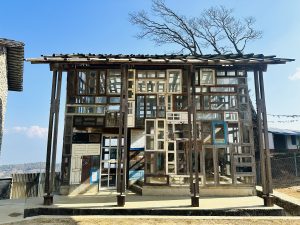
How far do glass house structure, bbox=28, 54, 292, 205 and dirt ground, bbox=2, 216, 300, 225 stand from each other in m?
2.63

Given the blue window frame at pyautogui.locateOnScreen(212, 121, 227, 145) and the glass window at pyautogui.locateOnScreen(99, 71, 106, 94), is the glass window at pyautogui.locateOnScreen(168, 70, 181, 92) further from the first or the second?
the glass window at pyautogui.locateOnScreen(99, 71, 106, 94)

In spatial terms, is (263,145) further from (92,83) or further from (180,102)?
(92,83)

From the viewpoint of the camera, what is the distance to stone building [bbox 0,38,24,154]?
1274 centimetres

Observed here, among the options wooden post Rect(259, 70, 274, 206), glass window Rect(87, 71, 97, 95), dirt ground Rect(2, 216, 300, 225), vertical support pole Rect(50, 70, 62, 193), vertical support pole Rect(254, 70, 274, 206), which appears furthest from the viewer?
glass window Rect(87, 71, 97, 95)

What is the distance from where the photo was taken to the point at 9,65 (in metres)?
14.1

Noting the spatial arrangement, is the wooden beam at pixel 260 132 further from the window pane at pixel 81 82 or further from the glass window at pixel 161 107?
the window pane at pixel 81 82

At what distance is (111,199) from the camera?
834 centimetres

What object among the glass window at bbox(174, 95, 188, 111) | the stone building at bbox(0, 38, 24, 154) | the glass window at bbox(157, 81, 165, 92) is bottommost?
the glass window at bbox(174, 95, 188, 111)

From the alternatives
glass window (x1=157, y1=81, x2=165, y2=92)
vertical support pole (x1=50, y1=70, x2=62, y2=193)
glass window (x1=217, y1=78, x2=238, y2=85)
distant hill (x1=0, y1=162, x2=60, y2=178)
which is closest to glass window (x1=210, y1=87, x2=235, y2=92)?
glass window (x1=217, y1=78, x2=238, y2=85)

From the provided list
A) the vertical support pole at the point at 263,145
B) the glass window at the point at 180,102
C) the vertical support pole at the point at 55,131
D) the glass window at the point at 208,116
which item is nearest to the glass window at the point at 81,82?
the vertical support pole at the point at 55,131

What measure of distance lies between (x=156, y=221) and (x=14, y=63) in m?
12.0

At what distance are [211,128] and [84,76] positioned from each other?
16.8ft

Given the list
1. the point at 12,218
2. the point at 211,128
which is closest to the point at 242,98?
the point at 211,128

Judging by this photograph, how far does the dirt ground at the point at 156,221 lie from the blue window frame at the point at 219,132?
3.39 m
